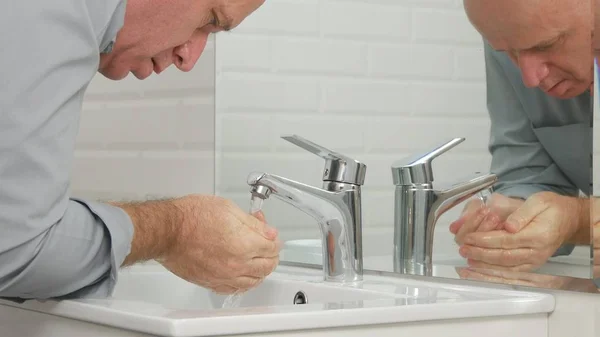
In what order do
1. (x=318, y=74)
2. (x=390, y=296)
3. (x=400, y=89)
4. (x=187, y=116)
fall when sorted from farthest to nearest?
(x=187, y=116) → (x=318, y=74) → (x=400, y=89) → (x=390, y=296)

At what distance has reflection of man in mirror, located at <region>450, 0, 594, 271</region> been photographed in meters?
1.27

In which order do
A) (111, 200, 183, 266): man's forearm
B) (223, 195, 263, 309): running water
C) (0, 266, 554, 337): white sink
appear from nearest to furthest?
(0, 266, 554, 337): white sink
(111, 200, 183, 266): man's forearm
(223, 195, 263, 309): running water

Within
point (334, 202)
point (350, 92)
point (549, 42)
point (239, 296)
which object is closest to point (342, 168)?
point (334, 202)

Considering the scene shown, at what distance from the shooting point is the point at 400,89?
1.58 m

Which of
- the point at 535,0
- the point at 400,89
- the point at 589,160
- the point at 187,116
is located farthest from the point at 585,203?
the point at 187,116

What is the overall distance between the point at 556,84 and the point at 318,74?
545mm

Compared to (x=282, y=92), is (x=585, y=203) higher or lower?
lower

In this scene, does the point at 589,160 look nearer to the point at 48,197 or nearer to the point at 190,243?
the point at 190,243

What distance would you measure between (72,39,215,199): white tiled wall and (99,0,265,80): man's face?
460mm

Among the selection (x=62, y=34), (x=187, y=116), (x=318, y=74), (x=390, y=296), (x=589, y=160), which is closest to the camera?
(x=62, y=34)

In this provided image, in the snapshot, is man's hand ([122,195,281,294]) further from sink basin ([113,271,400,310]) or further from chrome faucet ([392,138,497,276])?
chrome faucet ([392,138,497,276])

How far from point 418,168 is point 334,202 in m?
0.14

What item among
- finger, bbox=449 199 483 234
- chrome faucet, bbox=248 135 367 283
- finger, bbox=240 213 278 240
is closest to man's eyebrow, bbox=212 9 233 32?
chrome faucet, bbox=248 135 367 283

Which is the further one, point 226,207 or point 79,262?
point 226,207
